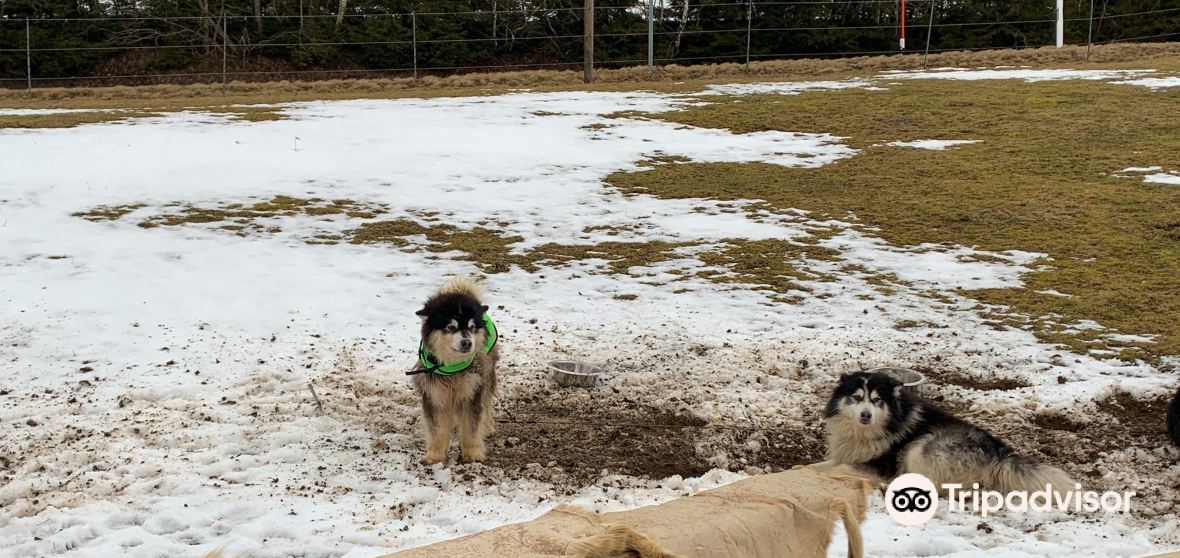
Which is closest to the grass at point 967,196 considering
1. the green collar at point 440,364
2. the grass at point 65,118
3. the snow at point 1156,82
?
the snow at point 1156,82

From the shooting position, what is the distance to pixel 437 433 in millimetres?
5586

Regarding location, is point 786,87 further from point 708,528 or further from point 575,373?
point 708,528

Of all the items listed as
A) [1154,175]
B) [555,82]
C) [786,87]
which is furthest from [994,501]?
[555,82]

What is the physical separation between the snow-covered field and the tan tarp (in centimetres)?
185

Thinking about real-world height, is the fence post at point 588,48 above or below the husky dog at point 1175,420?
above

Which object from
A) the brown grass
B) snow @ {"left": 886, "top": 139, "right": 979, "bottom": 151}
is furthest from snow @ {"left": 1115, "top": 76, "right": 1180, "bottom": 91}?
snow @ {"left": 886, "top": 139, "right": 979, "bottom": 151}

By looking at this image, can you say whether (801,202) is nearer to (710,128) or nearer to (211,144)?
(710,128)

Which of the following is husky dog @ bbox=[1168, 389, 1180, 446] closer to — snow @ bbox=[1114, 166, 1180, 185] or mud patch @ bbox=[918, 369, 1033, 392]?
mud patch @ bbox=[918, 369, 1033, 392]

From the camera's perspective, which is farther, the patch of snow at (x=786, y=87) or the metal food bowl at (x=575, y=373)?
the patch of snow at (x=786, y=87)

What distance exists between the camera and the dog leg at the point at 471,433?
5555mm

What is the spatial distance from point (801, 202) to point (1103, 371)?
572 cm

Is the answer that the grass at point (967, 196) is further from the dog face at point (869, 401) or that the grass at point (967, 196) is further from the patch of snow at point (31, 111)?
the dog face at point (869, 401)

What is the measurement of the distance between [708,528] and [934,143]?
14100 millimetres

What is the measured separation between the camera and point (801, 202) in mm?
12023
